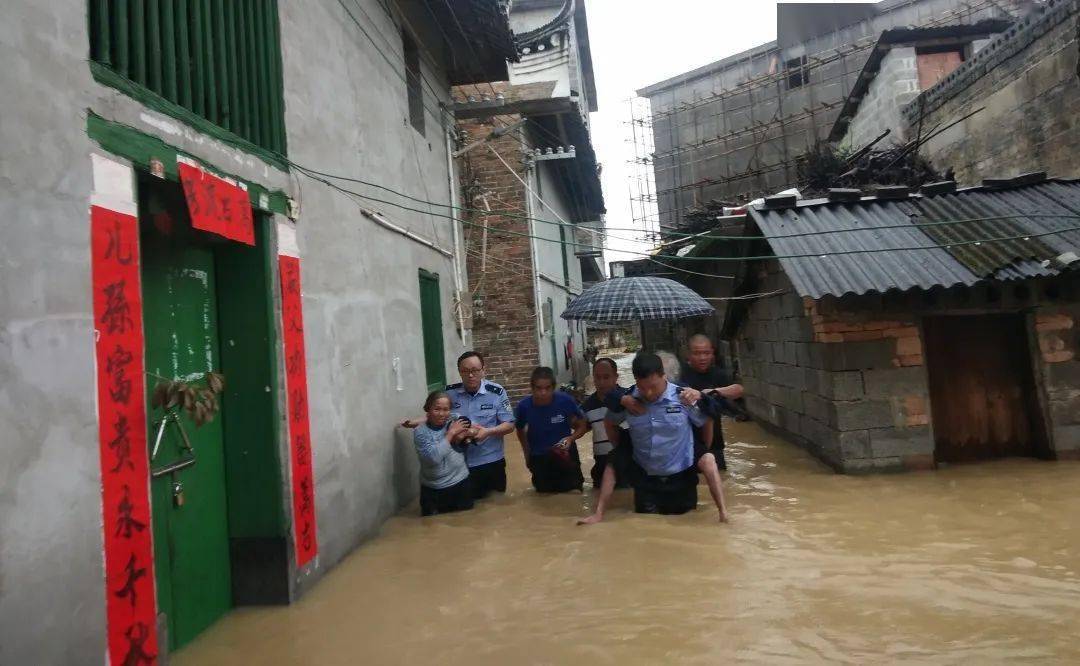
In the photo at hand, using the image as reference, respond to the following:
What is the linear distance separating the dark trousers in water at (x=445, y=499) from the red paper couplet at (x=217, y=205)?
2.80 m

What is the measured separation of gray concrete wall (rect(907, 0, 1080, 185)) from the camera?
32.4 ft

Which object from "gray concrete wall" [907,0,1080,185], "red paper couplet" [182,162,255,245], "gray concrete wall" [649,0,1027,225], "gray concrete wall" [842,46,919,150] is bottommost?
"red paper couplet" [182,162,255,245]

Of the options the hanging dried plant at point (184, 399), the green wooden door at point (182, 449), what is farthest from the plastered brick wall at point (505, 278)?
the hanging dried plant at point (184, 399)

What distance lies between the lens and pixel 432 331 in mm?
7898

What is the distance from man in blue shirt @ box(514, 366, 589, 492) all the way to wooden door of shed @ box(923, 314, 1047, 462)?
3998mm

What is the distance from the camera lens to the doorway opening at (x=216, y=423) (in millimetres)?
3373

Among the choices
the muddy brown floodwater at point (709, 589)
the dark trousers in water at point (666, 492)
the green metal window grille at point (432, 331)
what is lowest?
the muddy brown floodwater at point (709, 589)

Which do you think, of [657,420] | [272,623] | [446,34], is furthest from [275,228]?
[446,34]

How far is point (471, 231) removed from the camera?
444 inches

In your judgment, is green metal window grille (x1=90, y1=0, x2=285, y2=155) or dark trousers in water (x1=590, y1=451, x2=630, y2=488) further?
dark trousers in water (x1=590, y1=451, x2=630, y2=488)

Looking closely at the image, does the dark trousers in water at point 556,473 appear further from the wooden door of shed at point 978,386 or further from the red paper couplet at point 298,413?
the wooden door of shed at point 978,386

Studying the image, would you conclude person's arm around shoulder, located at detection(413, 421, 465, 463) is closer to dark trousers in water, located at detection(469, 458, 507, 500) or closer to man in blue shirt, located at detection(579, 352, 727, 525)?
dark trousers in water, located at detection(469, 458, 507, 500)

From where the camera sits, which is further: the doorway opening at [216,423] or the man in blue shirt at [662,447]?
the man in blue shirt at [662,447]

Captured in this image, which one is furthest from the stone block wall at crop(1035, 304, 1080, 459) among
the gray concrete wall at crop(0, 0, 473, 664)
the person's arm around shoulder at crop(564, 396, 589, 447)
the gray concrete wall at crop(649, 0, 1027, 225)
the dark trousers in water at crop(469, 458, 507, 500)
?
the gray concrete wall at crop(649, 0, 1027, 225)
